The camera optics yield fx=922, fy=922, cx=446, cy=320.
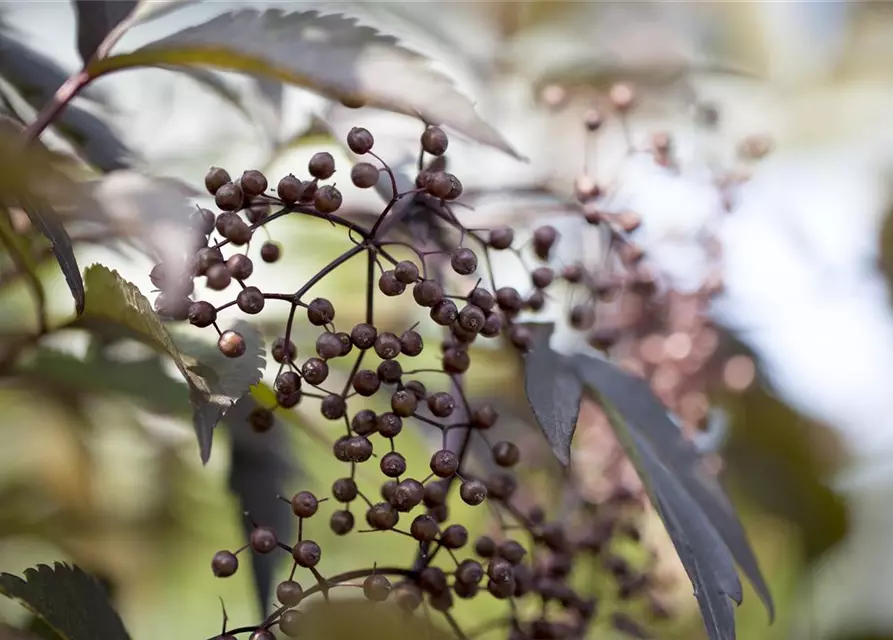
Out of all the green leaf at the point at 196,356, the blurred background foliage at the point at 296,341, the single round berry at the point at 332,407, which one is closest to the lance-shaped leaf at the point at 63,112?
the blurred background foliage at the point at 296,341

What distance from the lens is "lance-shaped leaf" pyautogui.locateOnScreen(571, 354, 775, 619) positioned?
50 centimetres

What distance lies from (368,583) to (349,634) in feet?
0.15

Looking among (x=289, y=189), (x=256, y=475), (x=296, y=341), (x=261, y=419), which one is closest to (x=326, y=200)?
(x=289, y=189)

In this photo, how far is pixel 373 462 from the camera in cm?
72

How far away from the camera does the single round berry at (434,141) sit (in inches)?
18.0

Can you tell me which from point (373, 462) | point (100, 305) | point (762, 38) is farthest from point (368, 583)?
point (762, 38)

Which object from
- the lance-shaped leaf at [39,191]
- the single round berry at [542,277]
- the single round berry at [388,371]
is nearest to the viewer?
the lance-shaped leaf at [39,191]

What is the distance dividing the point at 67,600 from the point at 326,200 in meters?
0.21

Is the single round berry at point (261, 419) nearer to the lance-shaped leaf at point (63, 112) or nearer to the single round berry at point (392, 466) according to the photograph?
the single round berry at point (392, 466)

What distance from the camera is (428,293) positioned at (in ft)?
→ 1.34

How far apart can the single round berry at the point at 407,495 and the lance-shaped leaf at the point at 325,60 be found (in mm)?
174

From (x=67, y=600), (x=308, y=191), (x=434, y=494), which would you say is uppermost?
(x=308, y=191)

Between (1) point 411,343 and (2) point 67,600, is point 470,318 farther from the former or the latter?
(2) point 67,600

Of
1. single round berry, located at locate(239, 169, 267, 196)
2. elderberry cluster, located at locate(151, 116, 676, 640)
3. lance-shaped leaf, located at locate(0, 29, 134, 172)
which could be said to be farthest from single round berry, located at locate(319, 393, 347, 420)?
lance-shaped leaf, located at locate(0, 29, 134, 172)
